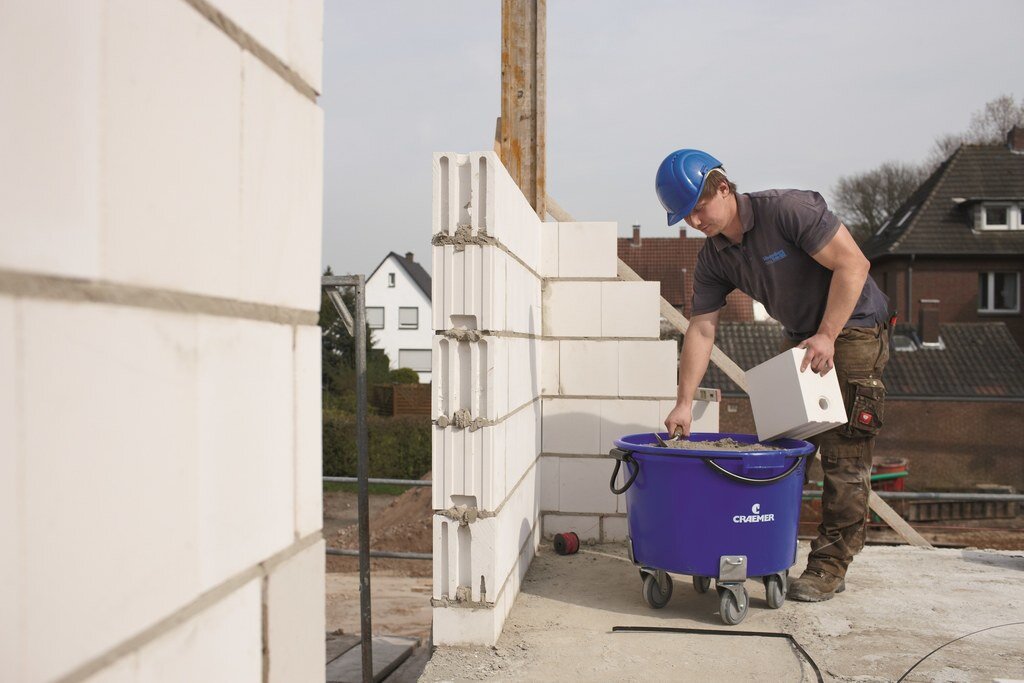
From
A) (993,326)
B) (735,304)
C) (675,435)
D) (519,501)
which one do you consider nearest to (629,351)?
(675,435)

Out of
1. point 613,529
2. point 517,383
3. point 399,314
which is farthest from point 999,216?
point 517,383

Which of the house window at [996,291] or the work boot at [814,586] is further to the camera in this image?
the house window at [996,291]

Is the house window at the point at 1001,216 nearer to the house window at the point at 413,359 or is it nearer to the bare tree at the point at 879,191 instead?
the bare tree at the point at 879,191

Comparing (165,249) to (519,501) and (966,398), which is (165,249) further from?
(966,398)

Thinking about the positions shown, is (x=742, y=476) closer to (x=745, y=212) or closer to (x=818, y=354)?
(x=818, y=354)

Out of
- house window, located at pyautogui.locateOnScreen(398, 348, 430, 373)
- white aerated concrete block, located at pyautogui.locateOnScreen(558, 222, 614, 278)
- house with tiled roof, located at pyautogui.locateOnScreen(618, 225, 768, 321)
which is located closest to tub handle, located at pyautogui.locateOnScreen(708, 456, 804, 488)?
white aerated concrete block, located at pyautogui.locateOnScreen(558, 222, 614, 278)

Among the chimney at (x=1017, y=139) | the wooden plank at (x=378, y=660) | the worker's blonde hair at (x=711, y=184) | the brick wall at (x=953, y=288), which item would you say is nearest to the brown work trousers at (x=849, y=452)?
the worker's blonde hair at (x=711, y=184)

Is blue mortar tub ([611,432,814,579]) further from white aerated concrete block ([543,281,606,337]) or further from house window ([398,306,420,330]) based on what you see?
house window ([398,306,420,330])

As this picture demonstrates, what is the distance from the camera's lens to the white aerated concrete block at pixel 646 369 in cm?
461

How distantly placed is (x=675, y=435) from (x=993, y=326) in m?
22.1

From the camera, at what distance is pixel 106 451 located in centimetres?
73

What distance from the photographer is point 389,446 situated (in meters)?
19.1

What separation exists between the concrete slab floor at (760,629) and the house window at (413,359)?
3567 centimetres

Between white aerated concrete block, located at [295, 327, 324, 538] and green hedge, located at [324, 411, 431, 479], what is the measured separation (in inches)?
690
